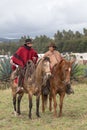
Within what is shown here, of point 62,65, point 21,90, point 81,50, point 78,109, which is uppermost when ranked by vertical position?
point 62,65

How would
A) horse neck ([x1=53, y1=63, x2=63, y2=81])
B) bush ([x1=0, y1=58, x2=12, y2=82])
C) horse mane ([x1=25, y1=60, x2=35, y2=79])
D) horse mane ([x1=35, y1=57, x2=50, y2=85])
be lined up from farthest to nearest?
bush ([x1=0, y1=58, x2=12, y2=82])
horse mane ([x1=25, y1=60, x2=35, y2=79])
horse neck ([x1=53, y1=63, x2=63, y2=81])
horse mane ([x1=35, y1=57, x2=50, y2=85])

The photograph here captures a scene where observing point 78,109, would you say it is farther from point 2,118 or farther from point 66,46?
point 66,46

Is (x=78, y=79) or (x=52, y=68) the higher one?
(x=52, y=68)

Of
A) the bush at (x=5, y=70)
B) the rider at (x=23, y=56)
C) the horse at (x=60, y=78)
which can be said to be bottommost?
the bush at (x=5, y=70)

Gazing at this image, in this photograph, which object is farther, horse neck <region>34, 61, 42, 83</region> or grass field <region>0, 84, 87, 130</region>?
horse neck <region>34, 61, 42, 83</region>

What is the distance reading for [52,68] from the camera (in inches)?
394

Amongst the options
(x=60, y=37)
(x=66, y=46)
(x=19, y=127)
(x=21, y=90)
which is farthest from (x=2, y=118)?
(x=60, y=37)

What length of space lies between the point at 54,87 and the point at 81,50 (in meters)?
61.6

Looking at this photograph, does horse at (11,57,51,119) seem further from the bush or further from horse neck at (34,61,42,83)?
the bush

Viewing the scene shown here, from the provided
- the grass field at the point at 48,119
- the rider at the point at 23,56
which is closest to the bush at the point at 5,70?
the grass field at the point at 48,119

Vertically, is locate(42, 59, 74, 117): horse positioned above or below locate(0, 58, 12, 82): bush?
above

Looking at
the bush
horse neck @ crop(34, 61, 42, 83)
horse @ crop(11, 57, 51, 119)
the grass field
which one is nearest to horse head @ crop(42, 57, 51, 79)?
horse @ crop(11, 57, 51, 119)

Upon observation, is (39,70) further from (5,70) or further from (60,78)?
(5,70)

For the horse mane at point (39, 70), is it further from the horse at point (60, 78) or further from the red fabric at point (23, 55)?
the red fabric at point (23, 55)
